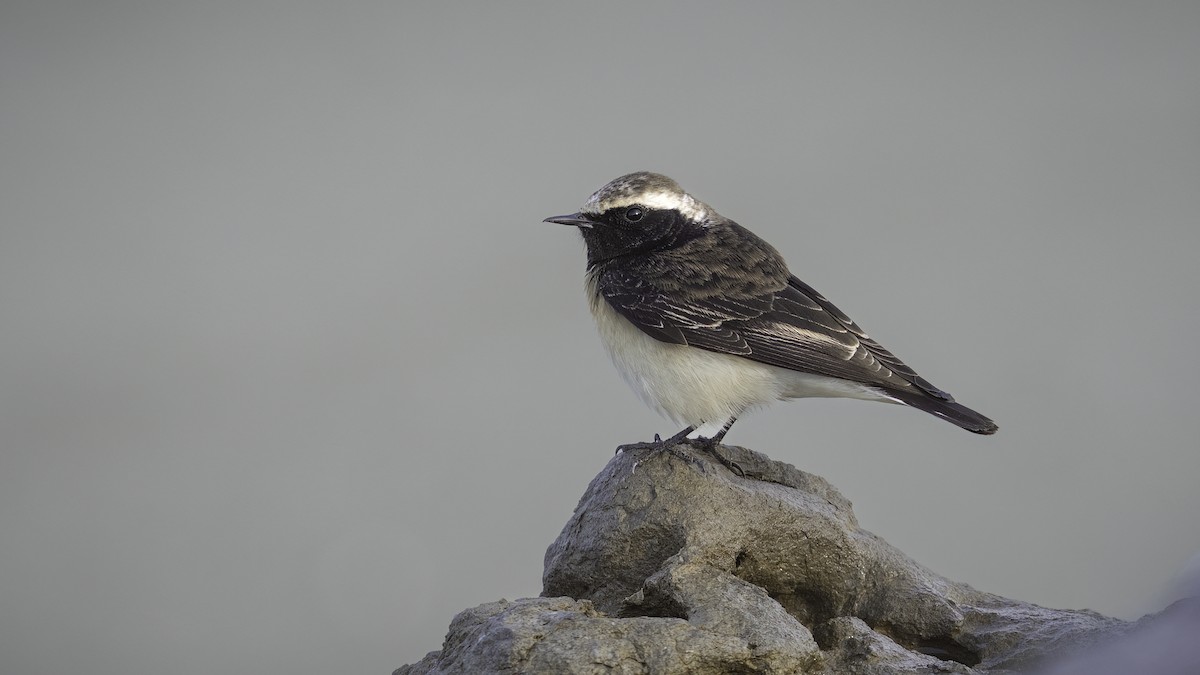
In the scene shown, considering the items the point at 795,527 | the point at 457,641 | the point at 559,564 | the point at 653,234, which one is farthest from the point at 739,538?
the point at 653,234

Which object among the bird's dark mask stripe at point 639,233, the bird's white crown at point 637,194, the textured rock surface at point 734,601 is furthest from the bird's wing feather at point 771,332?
the textured rock surface at point 734,601

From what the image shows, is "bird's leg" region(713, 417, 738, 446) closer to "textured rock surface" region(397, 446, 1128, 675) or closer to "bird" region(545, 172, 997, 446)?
"bird" region(545, 172, 997, 446)

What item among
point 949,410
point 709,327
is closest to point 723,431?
point 709,327

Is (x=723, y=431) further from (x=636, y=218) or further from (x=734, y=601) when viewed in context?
(x=734, y=601)

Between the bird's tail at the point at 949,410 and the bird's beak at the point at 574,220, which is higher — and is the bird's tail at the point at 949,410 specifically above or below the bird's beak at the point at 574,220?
below

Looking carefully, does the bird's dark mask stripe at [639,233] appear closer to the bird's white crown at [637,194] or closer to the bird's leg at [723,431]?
the bird's white crown at [637,194]

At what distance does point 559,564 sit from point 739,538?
3.03 ft

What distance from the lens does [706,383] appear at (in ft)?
22.3

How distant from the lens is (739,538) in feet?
18.1

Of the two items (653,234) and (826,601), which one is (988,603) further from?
(653,234)

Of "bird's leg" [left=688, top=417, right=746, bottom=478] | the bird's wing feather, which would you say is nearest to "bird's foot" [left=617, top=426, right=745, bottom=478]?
"bird's leg" [left=688, top=417, right=746, bottom=478]

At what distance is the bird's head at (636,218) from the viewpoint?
718 centimetres

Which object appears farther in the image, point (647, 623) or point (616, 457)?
point (616, 457)

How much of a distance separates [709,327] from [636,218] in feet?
2.92
